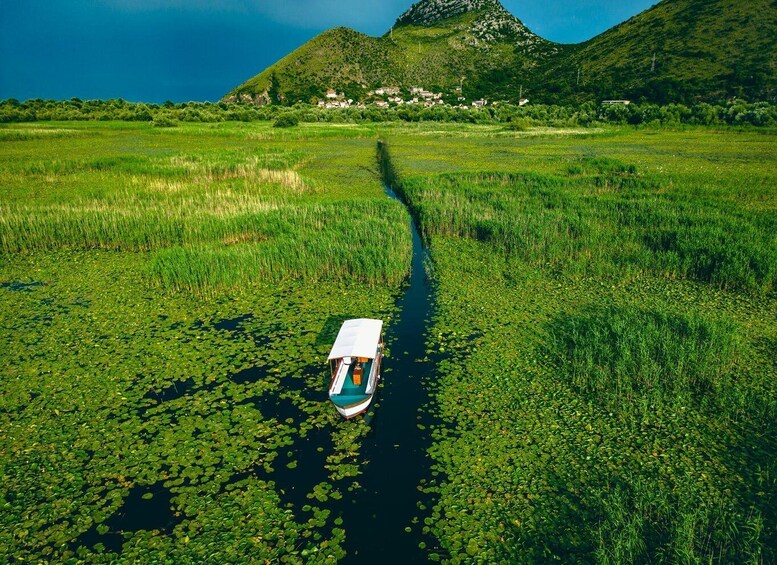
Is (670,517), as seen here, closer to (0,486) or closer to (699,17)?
(0,486)

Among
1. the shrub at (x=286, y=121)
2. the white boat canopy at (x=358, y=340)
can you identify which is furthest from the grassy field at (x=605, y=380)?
the shrub at (x=286, y=121)

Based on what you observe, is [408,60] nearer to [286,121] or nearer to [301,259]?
[286,121]

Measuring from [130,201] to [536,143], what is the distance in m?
38.6

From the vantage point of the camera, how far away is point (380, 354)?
9625mm

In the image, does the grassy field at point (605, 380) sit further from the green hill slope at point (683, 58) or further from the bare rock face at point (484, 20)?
the bare rock face at point (484, 20)

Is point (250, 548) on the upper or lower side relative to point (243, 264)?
lower

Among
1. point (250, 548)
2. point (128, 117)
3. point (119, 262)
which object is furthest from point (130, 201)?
point (128, 117)

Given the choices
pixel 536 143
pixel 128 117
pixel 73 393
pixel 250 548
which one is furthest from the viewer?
pixel 128 117

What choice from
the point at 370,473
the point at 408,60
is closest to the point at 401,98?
the point at 408,60

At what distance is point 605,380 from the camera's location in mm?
8789

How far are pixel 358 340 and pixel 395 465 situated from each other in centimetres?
265

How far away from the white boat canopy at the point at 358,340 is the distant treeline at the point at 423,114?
57.4 m

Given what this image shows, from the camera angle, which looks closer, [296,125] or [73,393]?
[73,393]

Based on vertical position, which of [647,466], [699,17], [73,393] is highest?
[699,17]
